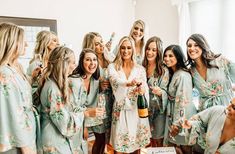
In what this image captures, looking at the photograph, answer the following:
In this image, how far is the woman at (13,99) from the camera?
54.9 inches

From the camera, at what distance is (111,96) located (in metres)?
2.40

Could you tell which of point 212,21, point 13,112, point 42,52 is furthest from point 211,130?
point 212,21

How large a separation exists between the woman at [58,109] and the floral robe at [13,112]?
0.17 meters

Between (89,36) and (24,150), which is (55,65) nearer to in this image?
(24,150)

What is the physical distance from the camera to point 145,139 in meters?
2.31

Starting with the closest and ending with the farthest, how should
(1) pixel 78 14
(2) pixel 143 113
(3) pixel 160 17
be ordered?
(2) pixel 143 113
(1) pixel 78 14
(3) pixel 160 17

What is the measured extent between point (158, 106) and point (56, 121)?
3.56ft

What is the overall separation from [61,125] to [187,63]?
1.30m

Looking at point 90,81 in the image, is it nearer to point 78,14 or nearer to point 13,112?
point 13,112

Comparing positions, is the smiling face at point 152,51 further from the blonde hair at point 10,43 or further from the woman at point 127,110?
the blonde hair at point 10,43

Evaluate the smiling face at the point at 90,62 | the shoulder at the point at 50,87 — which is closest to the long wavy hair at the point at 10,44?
the shoulder at the point at 50,87

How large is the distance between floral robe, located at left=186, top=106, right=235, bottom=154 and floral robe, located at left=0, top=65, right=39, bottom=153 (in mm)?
1131

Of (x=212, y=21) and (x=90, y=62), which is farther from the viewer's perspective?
(x=212, y=21)

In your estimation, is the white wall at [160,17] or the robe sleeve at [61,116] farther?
the white wall at [160,17]
